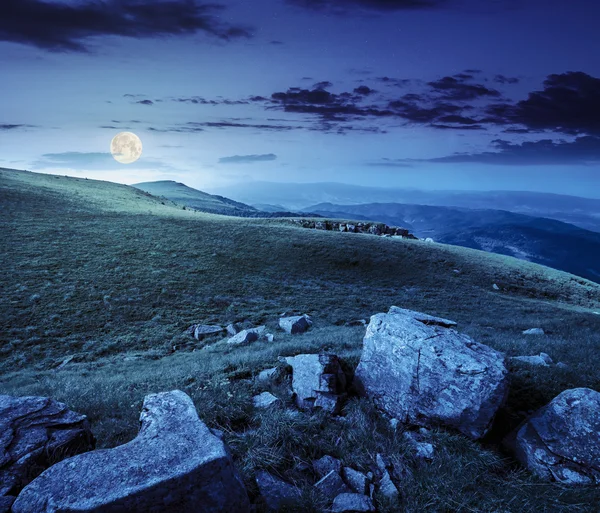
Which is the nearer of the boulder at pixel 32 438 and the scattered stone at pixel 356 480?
the boulder at pixel 32 438

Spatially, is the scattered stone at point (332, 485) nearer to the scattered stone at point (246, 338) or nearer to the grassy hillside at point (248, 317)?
the grassy hillside at point (248, 317)

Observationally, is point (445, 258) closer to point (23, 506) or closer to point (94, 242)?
point (94, 242)

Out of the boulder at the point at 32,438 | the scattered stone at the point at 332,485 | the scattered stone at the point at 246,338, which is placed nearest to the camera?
the boulder at the point at 32,438

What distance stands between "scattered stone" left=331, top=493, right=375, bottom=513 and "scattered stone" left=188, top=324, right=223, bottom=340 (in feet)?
48.0

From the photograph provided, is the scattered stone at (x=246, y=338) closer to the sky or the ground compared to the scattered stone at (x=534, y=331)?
closer to the sky

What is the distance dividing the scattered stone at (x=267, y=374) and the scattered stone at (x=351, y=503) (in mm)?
4254

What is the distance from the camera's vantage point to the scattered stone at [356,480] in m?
5.55

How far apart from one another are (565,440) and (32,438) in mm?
9329

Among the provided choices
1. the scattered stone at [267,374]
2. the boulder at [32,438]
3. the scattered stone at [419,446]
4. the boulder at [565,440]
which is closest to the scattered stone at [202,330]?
the scattered stone at [267,374]

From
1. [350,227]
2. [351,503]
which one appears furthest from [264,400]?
[350,227]

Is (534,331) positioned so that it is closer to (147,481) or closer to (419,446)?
(419,446)

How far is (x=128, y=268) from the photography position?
27.7 meters

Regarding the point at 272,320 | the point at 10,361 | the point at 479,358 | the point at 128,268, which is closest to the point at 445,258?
the point at 272,320

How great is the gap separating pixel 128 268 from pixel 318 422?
83.6 feet
